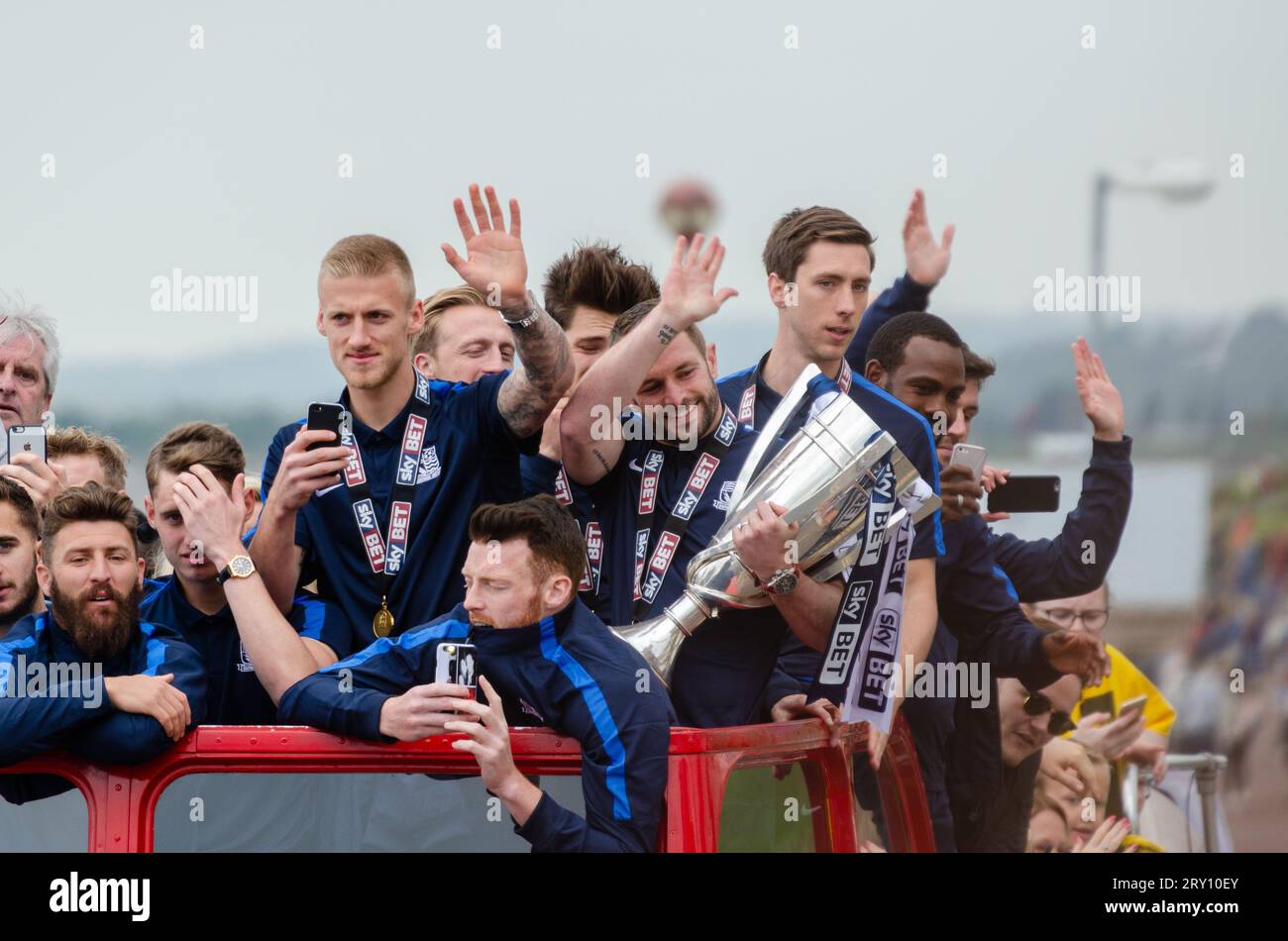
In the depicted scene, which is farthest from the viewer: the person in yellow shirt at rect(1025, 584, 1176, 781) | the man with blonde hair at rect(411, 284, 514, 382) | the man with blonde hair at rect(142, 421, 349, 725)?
the person in yellow shirt at rect(1025, 584, 1176, 781)

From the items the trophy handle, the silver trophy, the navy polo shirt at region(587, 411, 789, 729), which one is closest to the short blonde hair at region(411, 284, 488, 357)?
the navy polo shirt at region(587, 411, 789, 729)

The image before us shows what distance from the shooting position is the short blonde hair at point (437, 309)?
5934 mm

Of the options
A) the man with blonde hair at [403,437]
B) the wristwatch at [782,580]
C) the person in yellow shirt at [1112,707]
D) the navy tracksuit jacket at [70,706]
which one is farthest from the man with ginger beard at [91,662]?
the person in yellow shirt at [1112,707]

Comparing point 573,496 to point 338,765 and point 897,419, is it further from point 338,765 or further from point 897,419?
point 338,765

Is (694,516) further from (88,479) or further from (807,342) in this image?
(88,479)

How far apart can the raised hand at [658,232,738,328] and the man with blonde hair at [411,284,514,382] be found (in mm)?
1294

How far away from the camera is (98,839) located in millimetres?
3781

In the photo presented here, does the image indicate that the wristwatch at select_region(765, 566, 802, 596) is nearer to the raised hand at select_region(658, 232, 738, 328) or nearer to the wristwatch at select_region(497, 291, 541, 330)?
the raised hand at select_region(658, 232, 738, 328)

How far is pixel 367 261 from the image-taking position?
4.69 metres

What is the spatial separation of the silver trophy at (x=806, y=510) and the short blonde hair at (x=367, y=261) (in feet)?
3.73

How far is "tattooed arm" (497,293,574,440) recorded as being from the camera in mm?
4531

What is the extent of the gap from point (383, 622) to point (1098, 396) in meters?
2.93

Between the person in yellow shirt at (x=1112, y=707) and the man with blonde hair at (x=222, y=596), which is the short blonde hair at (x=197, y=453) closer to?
the man with blonde hair at (x=222, y=596)
